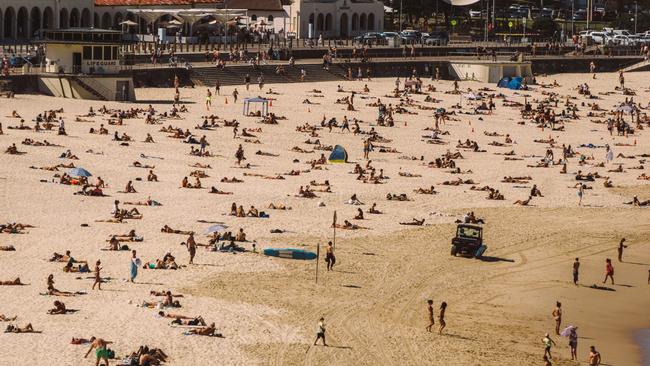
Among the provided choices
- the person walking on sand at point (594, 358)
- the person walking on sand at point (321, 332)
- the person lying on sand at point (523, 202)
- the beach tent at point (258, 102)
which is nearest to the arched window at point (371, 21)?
the beach tent at point (258, 102)

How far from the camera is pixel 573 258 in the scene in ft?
141

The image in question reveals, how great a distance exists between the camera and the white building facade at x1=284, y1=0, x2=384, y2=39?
317ft

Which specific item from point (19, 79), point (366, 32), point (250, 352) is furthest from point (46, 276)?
point (366, 32)

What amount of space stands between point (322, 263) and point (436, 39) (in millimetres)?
60483

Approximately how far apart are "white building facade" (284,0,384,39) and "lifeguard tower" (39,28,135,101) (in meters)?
29.7

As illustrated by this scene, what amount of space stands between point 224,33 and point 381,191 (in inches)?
1531

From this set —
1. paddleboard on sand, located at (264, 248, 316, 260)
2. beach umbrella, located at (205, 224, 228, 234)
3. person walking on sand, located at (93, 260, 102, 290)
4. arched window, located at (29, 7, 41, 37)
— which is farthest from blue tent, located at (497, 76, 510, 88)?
person walking on sand, located at (93, 260, 102, 290)

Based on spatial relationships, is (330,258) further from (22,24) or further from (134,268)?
(22,24)

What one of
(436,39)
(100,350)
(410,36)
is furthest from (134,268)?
(436,39)

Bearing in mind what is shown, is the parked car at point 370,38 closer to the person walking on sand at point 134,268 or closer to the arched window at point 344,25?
the arched window at point 344,25

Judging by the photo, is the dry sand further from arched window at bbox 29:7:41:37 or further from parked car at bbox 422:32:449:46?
parked car at bbox 422:32:449:46

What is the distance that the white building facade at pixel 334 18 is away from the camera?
96.8 meters

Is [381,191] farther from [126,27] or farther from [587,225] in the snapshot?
[126,27]

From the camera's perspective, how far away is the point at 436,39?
98.4 meters
